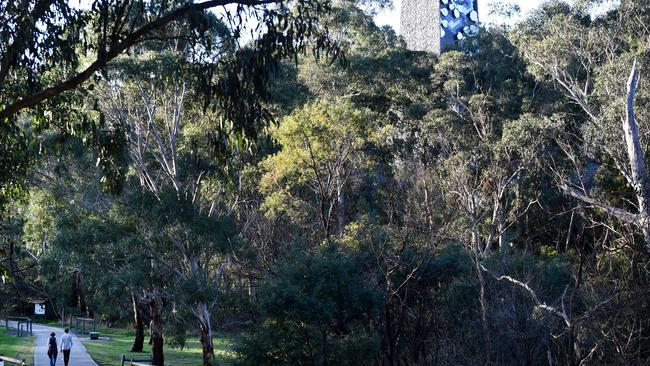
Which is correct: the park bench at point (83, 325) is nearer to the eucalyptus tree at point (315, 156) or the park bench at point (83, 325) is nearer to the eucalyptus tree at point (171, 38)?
the eucalyptus tree at point (315, 156)

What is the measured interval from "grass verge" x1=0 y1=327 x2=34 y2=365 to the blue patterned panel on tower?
25.3 metres

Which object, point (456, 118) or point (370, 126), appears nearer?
point (370, 126)

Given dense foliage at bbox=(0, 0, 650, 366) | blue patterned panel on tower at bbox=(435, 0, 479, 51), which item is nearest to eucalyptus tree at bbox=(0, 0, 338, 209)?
dense foliage at bbox=(0, 0, 650, 366)

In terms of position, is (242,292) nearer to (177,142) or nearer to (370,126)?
(177,142)

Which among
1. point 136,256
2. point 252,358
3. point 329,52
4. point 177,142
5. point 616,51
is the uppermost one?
point 616,51

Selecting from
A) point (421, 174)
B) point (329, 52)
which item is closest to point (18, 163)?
point (329, 52)

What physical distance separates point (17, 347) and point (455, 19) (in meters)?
29.8

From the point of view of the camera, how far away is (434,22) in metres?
52.4

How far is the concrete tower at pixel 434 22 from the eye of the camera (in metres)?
51.9

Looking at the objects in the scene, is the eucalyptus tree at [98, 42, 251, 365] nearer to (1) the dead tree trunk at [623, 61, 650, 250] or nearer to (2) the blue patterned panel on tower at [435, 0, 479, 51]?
(1) the dead tree trunk at [623, 61, 650, 250]

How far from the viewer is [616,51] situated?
33.2 meters

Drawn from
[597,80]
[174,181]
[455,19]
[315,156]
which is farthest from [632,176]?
[455,19]

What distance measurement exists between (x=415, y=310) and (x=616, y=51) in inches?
581

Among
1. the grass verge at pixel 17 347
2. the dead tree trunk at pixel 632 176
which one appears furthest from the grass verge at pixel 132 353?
the dead tree trunk at pixel 632 176
